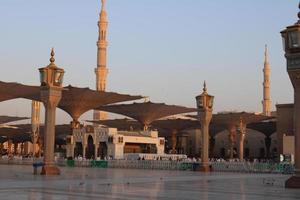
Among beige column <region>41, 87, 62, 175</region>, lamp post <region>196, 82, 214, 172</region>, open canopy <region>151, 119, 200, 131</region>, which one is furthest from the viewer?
open canopy <region>151, 119, 200, 131</region>

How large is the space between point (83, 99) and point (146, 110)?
423 inches

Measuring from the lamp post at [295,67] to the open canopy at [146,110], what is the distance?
40.6 meters

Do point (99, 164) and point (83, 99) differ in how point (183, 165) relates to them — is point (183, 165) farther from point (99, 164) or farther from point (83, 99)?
point (83, 99)

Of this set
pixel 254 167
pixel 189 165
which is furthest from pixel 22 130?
pixel 254 167

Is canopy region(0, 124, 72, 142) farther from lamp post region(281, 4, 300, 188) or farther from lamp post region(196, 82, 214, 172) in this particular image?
lamp post region(281, 4, 300, 188)

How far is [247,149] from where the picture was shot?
282 feet

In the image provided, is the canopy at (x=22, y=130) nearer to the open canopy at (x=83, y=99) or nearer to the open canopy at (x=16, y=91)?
the open canopy at (x=83, y=99)

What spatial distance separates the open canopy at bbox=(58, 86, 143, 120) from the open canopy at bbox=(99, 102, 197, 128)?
4777mm

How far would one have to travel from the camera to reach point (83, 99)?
4972cm

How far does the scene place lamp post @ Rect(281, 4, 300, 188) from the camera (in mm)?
15102

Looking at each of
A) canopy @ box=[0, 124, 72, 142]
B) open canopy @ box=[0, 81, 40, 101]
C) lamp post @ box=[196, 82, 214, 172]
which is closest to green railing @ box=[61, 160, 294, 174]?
lamp post @ box=[196, 82, 214, 172]

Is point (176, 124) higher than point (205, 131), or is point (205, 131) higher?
point (176, 124)

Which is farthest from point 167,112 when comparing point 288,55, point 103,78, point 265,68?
point 288,55

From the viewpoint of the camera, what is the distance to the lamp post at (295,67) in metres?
15.1
